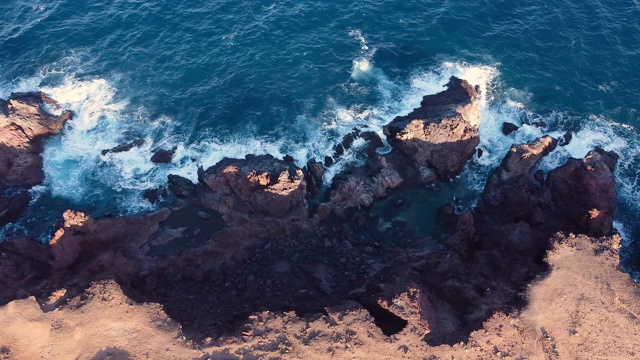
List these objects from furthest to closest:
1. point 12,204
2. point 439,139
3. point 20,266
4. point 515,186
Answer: point 439,139 < point 12,204 < point 515,186 < point 20,266

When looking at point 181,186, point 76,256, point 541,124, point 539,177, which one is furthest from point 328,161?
point 76,256

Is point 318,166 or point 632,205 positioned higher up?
point 318,166

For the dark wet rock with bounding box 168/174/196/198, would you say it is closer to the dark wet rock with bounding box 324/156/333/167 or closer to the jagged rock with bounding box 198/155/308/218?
the jagged rock with bounding box 198/155/308/218

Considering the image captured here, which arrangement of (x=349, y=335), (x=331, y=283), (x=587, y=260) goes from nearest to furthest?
(x=349, y=335)
(x=587, y=260)
(x=331, y=283)

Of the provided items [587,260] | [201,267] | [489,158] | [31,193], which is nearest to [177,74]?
[31,193]

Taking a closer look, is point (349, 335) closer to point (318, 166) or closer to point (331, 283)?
point (331, 283)

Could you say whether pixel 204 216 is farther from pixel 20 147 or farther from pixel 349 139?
pixel 20 147

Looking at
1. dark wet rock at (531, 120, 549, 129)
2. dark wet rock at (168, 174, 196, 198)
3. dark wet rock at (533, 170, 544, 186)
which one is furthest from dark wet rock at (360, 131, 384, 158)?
dark wet rock at (168, 174, 196, 198)
